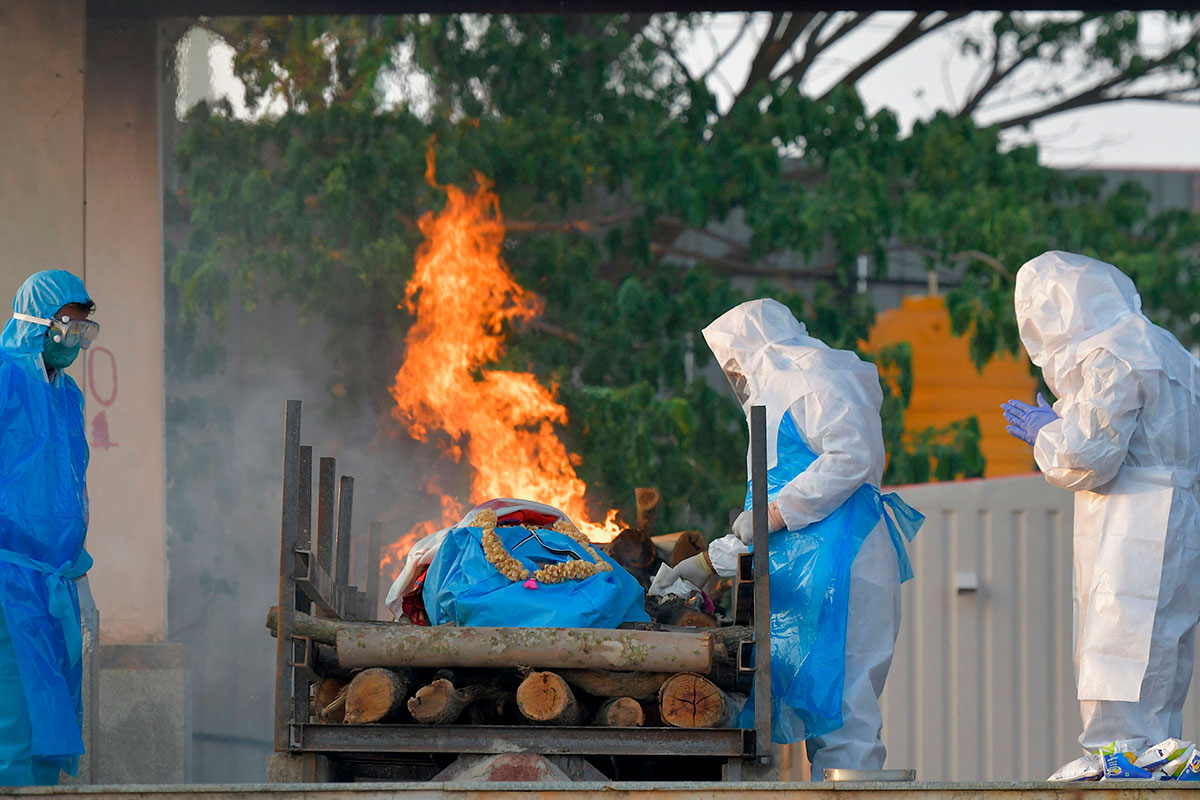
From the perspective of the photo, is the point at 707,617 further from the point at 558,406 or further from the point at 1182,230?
the point at 1182,230

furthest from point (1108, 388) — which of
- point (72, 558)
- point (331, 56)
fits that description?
point (331, 56)

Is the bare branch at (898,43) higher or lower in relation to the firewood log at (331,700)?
higher

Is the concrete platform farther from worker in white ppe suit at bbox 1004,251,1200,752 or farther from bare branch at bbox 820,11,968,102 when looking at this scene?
bare branch at bbox 820,11,968,102

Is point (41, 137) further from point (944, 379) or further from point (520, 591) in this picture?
point (944, 379)

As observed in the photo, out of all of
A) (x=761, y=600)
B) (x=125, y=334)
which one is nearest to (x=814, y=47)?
(x=125, y=334)

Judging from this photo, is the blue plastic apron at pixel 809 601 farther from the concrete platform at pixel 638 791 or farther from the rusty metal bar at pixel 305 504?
the rusty metal bar at pixel 305 504

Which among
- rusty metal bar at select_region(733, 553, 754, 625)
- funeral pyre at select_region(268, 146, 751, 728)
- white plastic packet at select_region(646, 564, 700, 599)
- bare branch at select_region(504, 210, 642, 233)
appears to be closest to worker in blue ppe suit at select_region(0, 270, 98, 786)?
funeral pyre at select_region(268, 146, 751, 728)

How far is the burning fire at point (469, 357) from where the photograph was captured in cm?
811

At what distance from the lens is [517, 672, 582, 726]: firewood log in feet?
14.3

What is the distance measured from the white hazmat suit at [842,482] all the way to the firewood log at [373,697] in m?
1.30

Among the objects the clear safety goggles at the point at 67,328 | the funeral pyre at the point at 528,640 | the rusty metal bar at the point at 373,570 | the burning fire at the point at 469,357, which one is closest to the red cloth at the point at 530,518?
the funeral pyre at the point at 528,640

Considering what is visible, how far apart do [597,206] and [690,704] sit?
6199mm

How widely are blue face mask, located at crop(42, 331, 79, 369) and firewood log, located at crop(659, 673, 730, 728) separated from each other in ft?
7.88

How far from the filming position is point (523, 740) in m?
4.38
